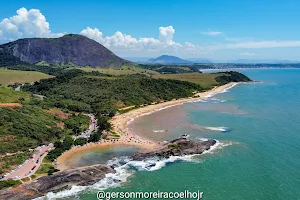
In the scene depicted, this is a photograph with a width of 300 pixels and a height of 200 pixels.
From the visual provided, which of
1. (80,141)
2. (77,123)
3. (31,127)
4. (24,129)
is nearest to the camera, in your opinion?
(24,129)

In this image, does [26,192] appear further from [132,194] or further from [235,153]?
[235,153]

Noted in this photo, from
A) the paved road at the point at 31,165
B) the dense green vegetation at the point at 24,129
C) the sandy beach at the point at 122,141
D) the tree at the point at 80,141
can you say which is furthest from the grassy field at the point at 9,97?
the tree at the point at 80,141

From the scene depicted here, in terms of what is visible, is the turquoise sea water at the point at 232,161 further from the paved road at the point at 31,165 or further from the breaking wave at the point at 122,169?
the paved road at the point at 31,165

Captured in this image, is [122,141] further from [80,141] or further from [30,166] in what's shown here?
[30,166]

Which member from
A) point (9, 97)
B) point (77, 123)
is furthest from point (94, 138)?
point (9, 97)

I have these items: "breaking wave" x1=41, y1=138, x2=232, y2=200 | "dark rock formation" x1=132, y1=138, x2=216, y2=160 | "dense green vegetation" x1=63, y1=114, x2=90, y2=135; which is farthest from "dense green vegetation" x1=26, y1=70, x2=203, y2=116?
"breaking wave" x1=41, y1=138, x2=232, y2=200

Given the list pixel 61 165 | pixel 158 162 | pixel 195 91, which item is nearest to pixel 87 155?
pixel 61 165
